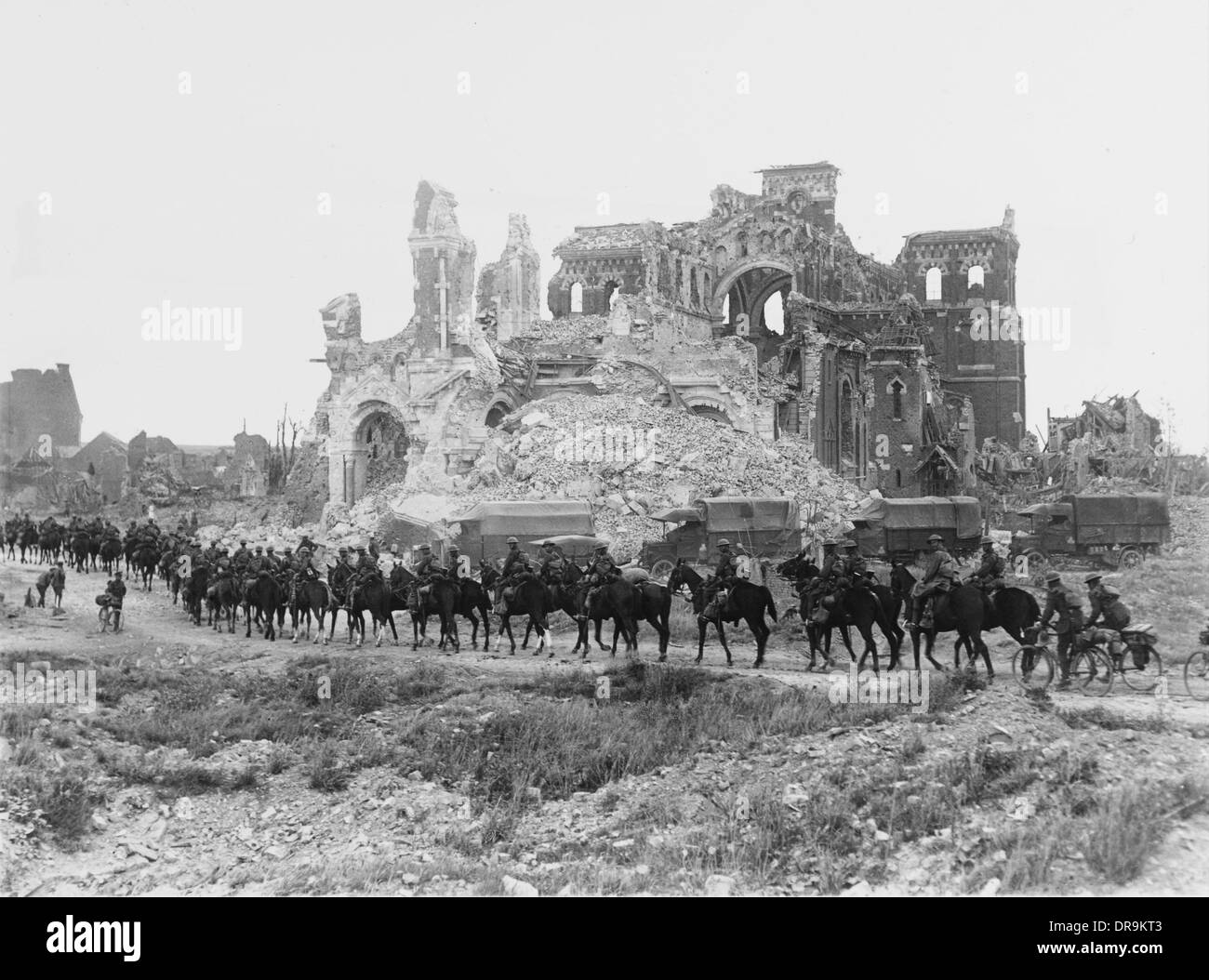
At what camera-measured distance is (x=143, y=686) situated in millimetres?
17766

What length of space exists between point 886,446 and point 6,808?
3188 centimetres

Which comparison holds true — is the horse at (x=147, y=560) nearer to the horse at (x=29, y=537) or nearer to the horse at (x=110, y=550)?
the horse at (x=110, y=550)

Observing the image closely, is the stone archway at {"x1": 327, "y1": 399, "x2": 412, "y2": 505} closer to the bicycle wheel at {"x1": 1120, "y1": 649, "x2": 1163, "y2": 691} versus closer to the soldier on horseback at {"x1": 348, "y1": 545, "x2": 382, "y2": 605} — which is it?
the soldier on horseback at {"x1": 348, "y1": 545, "x2": 382, "y2": 605}

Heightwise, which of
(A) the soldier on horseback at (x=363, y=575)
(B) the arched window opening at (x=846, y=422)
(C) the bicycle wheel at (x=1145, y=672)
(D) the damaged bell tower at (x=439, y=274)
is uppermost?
(D) the damaged bell tower at (x=439, y=274)

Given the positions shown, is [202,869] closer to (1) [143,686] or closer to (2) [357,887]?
(2) [357,887]

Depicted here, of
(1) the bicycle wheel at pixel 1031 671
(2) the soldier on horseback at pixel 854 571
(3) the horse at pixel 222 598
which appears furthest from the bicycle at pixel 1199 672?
(3) the horse at pixel 222 598

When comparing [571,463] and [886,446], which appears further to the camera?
[886,446]

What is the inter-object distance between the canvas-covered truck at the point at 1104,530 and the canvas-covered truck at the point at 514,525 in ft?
29.2

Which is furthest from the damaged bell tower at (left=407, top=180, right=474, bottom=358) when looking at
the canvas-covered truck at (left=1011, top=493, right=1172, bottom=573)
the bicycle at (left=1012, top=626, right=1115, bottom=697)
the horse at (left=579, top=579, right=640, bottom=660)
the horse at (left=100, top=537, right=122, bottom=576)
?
the bicycle at (left=1012, top=626, right=1115, bottom=697)

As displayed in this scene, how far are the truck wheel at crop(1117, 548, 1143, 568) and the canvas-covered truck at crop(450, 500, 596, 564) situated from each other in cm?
1049

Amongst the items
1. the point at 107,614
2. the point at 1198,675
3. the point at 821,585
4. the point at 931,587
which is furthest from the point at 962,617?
the point at 107,614

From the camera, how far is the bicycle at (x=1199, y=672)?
585 inches

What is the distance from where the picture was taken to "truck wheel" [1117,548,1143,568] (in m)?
24.1
